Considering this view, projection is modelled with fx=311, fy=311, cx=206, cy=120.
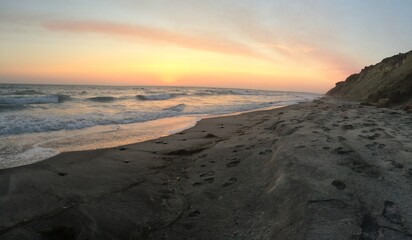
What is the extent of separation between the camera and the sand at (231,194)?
10.8 ft

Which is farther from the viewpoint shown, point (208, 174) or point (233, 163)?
point (233, 163)

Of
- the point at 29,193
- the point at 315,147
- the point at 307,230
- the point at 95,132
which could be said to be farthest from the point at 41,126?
the point at 307,230

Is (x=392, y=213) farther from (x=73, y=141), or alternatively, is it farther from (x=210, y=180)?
(x=73, y=141)

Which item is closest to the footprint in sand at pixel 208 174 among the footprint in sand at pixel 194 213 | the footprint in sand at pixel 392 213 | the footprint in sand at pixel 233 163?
the footprint in sand at pixel 233 163

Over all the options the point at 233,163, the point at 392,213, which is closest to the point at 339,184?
the point at 392,213

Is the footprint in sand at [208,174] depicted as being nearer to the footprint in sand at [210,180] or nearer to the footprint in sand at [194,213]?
the footprint in sand at [210,180]

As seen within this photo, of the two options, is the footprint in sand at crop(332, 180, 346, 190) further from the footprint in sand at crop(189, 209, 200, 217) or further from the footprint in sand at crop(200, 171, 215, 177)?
the footprint in sand at crop(200, 171, 215, 177)

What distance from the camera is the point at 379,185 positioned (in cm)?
381

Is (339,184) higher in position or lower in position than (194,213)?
higher

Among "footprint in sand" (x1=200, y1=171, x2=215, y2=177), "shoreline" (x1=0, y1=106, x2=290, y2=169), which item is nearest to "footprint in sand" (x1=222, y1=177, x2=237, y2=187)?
"footprint in sand" (x1=200, y1=171, x2=215, y2=177)

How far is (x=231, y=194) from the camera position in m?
4.45

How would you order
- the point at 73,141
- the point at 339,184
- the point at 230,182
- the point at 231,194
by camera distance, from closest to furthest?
1. the point at 339,184
2. the point at 231,194
3. the point at 230,182
4. the point at 73,141

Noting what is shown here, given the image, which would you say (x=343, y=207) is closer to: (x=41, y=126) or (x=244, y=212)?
(x=244, y=212)

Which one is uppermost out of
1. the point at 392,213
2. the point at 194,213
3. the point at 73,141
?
the point at 392,213
